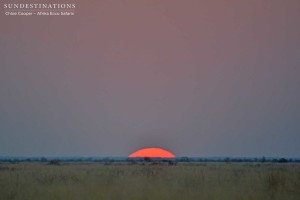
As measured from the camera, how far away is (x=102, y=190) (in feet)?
50.7

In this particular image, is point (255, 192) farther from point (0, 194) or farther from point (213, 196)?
point (0, 194)

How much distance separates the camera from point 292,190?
15695 mm

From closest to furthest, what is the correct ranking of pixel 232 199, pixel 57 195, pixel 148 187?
1. pixel 232 199
2. pixel 57 195
3. pixel 148 187

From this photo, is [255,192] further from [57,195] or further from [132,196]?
[57,195]

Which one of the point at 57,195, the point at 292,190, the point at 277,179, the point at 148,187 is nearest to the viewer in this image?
the point at 57,195

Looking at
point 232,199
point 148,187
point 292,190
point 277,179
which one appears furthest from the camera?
point 277,179

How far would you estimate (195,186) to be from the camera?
17703 mm

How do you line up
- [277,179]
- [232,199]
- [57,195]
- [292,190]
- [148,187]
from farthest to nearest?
[277,179], [148,187], [292,190], [57,195], [232,199]

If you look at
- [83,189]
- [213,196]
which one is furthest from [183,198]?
[83,189]

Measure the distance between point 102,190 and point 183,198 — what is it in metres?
2.30

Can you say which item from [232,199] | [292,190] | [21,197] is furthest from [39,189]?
[292,190]

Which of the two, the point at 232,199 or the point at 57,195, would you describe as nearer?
the point at 232,199

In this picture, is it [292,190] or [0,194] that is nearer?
[0,194]

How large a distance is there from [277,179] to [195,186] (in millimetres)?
2723
